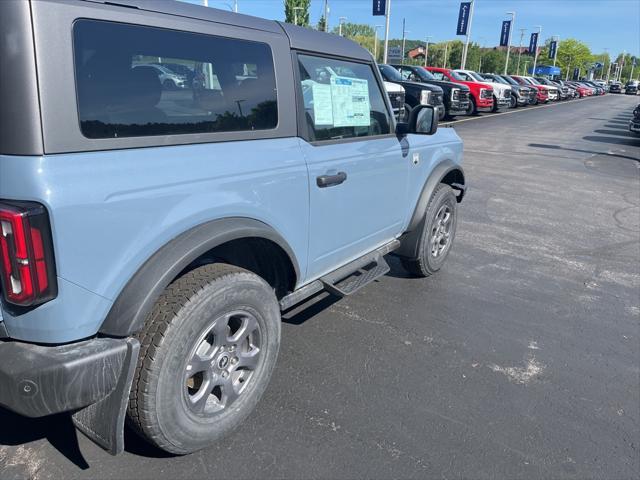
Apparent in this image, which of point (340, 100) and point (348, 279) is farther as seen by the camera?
point (348, 279)

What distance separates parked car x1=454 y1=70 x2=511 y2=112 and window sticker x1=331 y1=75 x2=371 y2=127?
2271cm

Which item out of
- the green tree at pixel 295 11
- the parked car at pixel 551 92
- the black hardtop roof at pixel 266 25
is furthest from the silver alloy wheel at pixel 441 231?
the parked car at pixel 551 92

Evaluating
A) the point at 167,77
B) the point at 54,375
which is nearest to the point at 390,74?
the point at 167,77

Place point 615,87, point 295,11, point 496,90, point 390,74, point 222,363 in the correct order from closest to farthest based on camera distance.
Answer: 1. point 222,363
2. point 390,74
3. point 496,90
4. point 295,11
5. point 615,87

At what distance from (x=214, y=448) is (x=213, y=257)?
0.92 metres

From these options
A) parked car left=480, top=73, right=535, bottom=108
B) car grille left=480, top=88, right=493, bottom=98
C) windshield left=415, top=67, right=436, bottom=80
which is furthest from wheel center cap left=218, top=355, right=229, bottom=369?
parked car left=480, top=73, right=535, bottom=108

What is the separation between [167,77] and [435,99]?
16910mm

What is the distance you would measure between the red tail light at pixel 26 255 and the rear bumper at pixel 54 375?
0.20 meters

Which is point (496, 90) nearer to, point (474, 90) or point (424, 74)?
point (474, 90)

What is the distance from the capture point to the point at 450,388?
309cm

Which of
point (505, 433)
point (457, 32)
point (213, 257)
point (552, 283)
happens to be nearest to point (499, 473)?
point (505, 433)

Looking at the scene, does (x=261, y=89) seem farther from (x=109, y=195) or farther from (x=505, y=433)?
(x=505, y=433)

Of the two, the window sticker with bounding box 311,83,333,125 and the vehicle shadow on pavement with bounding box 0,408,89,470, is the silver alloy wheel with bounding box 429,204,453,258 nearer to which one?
the window sticker with bounding box 311,83,333,125

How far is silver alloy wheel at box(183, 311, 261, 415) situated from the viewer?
2.35 metres
